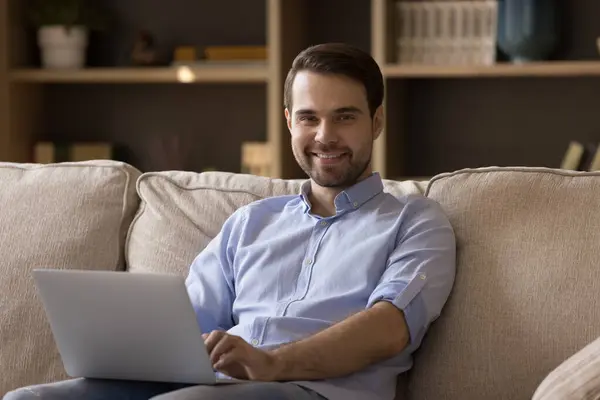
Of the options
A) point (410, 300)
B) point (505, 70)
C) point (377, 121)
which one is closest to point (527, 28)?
point (505, 70)

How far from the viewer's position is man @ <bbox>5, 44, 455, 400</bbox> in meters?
1.99

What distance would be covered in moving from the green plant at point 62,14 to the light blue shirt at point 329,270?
1998mm

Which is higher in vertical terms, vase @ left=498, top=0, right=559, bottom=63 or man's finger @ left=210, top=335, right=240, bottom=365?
vase @ left=498, top=0, right=559, bottom=63

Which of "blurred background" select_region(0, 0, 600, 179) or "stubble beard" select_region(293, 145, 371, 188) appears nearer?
"stubble beard" select_region(293, 145, 371, 188)

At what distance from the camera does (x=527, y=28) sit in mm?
3693

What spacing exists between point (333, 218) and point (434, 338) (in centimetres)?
31

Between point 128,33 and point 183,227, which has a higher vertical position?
Answer: point 128,33

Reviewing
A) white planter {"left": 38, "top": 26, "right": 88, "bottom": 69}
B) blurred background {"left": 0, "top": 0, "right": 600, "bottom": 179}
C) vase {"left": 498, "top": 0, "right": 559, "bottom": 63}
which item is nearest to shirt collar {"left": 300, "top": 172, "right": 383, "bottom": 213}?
blurred background {"left": 0, "top": 0, "right": 600, "bottom": 179}

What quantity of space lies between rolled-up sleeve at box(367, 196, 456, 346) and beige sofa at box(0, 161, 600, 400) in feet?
0.17

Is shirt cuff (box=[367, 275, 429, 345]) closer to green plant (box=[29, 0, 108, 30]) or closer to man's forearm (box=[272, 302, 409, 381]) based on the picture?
man's forearm (box=[272, 302, 409, 381])

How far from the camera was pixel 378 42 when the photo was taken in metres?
3.75

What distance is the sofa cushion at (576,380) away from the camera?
66.0 inches

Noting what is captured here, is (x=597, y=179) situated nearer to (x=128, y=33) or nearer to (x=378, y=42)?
(x=378, y=42)

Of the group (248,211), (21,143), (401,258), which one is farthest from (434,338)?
(21,143)
